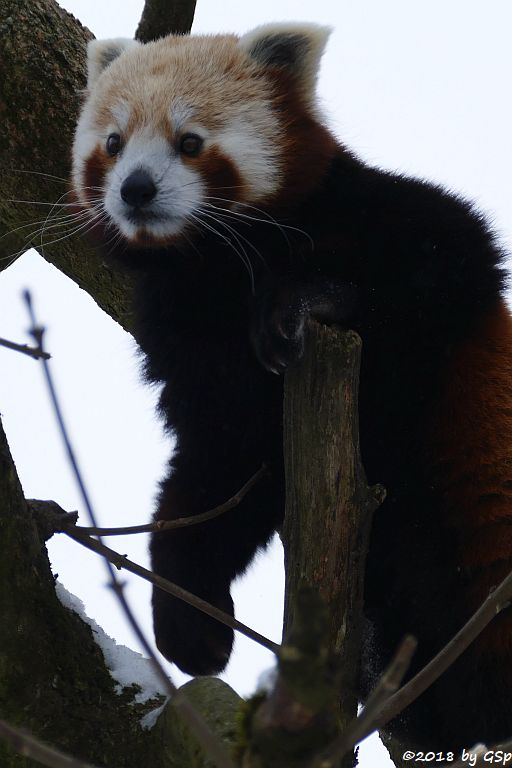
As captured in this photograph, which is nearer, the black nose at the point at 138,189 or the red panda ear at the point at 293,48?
the black nose at the point at 138,189

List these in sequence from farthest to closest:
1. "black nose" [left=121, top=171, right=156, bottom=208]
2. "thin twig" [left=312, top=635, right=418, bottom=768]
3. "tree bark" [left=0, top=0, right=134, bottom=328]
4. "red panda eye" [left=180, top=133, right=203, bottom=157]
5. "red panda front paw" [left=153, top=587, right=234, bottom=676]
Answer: "tree bark" [left=0, top=0, right=134, bottom=328], "red panda front paw" [left=153, top=587, right=234, bottom=676], "red panda eye" [left=180, top=133, right=203, bottom=157], "black nose" [left=121, top=171, right=156, bottom=208], "thin twig" [left=312, top=635, right=418, bottom=768]

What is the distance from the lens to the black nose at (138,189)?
2791 mm

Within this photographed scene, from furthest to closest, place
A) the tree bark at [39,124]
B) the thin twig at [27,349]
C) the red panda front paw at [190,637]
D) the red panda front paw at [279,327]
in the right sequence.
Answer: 1. the tree bark at [39,124]
2. the red panda front paw at [190,637]
3. the red panda front paw at [279,327]
4. the thin twig at [27,349]

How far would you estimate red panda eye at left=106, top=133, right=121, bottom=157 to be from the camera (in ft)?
10.0

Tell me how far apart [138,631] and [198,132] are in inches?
85.0

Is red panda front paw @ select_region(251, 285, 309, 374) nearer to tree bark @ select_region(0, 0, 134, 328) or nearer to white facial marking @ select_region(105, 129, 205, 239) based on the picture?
white facial marking @ select_region(105, 129, 205, 239)

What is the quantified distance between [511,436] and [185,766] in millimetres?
1299

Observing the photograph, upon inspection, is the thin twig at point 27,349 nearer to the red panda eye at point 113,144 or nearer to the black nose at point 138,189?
the black nose at point 138,189

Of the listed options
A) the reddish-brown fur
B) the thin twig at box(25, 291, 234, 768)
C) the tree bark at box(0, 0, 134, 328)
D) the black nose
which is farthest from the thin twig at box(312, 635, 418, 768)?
the tree bark at box(0, 0, 134, 328)

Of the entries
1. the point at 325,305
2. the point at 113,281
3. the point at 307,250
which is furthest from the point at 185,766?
the point at 113,281

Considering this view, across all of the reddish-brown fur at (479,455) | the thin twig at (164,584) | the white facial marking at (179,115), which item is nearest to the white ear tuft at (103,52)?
the white facial marking at (179,115)

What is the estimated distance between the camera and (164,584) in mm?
2256

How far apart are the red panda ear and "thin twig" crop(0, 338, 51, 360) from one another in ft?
6.29

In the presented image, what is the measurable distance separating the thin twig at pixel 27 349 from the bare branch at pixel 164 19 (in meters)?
2.68
